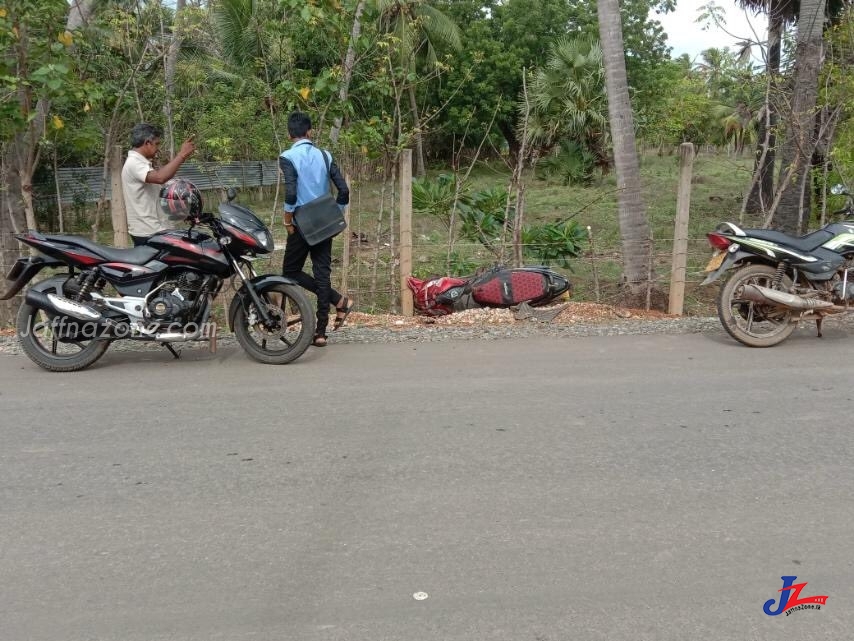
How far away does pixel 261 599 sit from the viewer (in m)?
3.21

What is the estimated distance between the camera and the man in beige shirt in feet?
22.3

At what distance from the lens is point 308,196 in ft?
23.5

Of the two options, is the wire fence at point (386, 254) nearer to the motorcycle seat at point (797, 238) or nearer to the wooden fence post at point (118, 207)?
the wooden fence post at point (118, 207)

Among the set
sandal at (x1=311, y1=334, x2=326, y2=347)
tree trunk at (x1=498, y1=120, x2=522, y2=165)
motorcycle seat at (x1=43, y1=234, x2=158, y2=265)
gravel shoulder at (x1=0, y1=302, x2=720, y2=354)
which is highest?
tree trunk at (x1=498, y1=120, x2=522, y2=165)

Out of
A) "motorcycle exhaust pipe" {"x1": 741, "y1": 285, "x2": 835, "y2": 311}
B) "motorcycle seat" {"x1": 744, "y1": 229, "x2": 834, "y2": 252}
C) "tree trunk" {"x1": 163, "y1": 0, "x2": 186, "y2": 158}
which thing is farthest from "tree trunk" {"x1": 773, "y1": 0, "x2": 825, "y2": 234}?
"tree trunk" {"x1": 163, "y1": 0, "x2": 186, "y2": 158}

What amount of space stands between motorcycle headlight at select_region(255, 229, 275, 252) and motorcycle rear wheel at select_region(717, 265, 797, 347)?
3932 mm

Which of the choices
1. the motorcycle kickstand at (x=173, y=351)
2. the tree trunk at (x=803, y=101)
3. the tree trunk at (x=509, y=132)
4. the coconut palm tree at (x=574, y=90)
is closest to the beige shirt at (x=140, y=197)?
the motorcycle kickstand at (x=173, y=351)

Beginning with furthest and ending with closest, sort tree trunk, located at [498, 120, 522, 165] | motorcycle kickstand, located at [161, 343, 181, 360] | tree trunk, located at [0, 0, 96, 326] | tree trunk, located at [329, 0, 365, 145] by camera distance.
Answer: tree trunk, located at [498, 120, 522, 165], tree trunk, located at [329, 0, 365, 145], tree trunk, located at [0, 0, 96, 326], motorcycle kickstand, located at [161, 343, 181, 360]

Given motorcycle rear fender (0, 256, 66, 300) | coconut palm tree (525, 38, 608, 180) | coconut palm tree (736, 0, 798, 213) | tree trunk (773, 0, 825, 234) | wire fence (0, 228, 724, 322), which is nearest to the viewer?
motorcycle rear fender (0, 256, 66, 300)

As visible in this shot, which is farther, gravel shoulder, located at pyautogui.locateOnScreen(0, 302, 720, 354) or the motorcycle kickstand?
gravel shoulder, located at pyautogui.locateOnScreen(0, 302, 720, 354)

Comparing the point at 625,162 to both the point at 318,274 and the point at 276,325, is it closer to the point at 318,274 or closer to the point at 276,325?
the point at 318,274

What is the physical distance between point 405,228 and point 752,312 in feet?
12.3

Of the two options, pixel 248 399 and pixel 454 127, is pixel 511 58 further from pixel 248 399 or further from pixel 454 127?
pixel 248 399

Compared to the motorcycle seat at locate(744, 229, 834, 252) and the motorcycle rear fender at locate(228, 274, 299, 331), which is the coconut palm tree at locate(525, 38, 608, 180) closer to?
the motorcycle seat at locate(744, 229, 834, 252)
